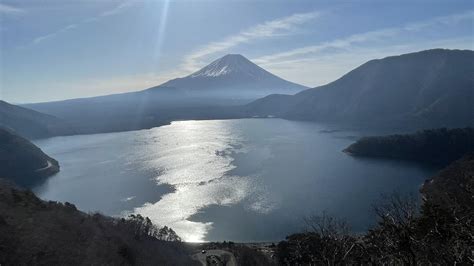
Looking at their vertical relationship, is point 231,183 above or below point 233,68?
below

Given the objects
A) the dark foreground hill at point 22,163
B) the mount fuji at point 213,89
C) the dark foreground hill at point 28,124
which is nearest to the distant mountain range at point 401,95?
the dark foreground hill at point 28,124

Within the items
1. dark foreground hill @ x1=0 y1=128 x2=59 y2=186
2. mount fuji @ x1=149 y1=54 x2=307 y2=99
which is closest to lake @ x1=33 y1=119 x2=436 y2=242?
dark foreground hill @ x1=0 y1=128 x2=59 y2=186

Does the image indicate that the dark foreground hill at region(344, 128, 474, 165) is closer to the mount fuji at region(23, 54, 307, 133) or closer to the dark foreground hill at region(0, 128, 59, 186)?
the dark foreground hill at region(0, 128, 59, 186)

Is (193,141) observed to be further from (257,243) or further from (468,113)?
(468,113)

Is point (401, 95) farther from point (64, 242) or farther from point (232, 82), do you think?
point (232, 82)

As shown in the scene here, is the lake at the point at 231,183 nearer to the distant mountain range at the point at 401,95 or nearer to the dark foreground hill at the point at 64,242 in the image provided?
the dark foreground hill at the point at 64,242

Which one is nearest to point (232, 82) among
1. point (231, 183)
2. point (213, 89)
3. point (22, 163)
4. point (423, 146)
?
point (213, 89)
